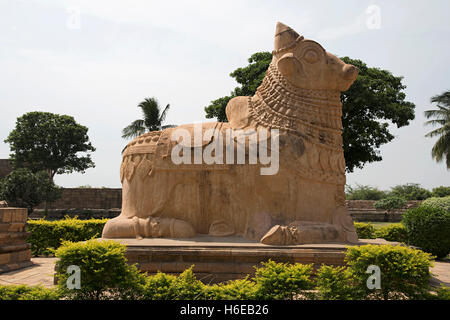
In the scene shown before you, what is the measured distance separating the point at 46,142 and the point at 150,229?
23.6 m

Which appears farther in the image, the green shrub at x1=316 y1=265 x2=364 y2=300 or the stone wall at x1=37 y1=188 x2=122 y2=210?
the stone wall at x1=37 y1=188 x2=122 y2=210

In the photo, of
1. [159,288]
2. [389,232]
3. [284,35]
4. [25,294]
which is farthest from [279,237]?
[389,232]

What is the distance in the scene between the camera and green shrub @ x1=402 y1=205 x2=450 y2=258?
8.28 metres

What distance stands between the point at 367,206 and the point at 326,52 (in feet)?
82.5

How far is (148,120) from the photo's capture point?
1911 centimetres

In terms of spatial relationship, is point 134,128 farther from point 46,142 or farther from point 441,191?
point 441,191

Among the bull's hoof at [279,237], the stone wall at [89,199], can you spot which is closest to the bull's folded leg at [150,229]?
the bull's hoof at [279,237]

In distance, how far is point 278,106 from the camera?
559 centimetres

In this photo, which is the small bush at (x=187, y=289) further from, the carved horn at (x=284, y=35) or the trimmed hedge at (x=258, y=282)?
the carved horn at (x=284, y=35)

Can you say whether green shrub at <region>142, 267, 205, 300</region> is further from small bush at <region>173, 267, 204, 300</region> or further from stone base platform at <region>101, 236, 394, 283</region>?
stone base platform at <region>101, 236, 394, 283</region>

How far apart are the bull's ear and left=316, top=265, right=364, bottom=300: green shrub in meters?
3.05

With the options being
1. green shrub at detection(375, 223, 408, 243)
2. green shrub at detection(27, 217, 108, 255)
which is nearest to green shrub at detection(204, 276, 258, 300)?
green shrub at detection(27, 217, 108, 255)

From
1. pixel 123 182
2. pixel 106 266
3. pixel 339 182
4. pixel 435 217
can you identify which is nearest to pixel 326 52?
pixel 339 182
